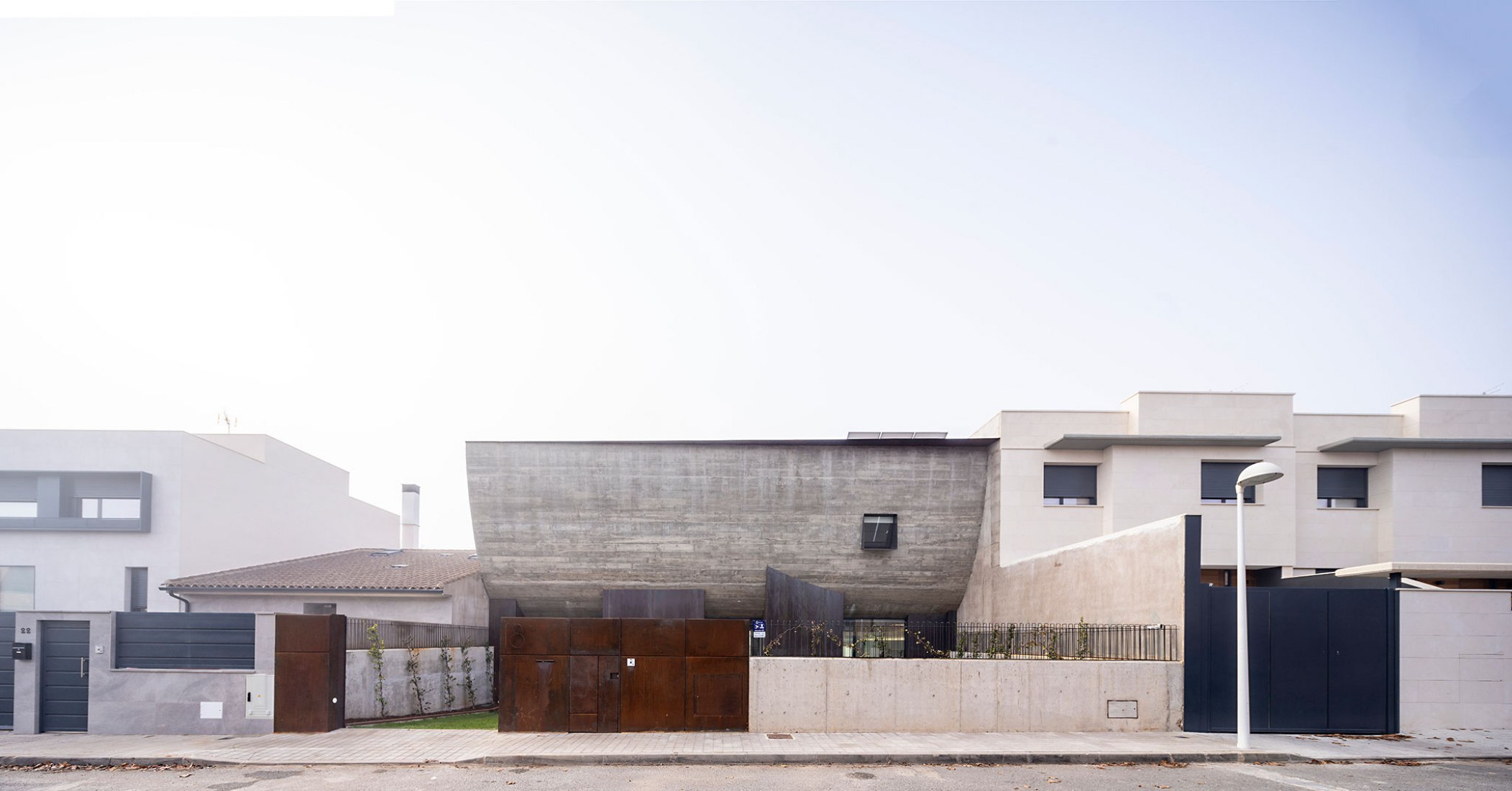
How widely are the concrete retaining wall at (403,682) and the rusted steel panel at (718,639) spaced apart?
6561mm

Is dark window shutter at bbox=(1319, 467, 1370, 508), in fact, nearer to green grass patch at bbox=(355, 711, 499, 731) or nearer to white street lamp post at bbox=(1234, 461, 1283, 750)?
white street lamp post at bbox=(1234, 461, 1283, 750)

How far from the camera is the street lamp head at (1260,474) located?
12.8m

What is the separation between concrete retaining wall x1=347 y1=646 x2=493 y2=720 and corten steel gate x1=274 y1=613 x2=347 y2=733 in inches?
36.6

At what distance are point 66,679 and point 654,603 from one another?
48.5 feet

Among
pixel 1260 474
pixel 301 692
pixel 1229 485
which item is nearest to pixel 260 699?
pixel 301 692

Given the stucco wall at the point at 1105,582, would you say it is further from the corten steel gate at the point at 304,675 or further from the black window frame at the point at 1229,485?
the corten steel gate at the point at 304,675

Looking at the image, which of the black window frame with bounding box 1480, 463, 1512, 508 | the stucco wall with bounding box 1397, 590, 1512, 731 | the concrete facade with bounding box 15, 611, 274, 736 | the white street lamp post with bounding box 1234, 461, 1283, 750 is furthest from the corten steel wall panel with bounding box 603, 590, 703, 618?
the black window frame with bounding box 1480, 463, 1512, 508

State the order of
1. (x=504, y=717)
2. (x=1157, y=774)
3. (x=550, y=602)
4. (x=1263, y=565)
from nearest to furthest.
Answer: (x=1157, y=774) → (x=504, y=717) → (x=1263, y=565) → (x=550, y=602)

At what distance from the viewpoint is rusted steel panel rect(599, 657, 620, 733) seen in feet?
48.8

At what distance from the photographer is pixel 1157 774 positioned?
12.2 meters

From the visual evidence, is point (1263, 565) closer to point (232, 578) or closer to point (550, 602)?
point (550, 602)

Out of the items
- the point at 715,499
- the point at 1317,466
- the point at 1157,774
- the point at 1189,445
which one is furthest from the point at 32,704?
the point at 1317,466

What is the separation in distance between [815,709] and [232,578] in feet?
63.5

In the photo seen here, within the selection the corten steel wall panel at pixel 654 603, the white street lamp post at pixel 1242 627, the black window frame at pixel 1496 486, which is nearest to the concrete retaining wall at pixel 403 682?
the corten steel wall panel at pixel 654 603
